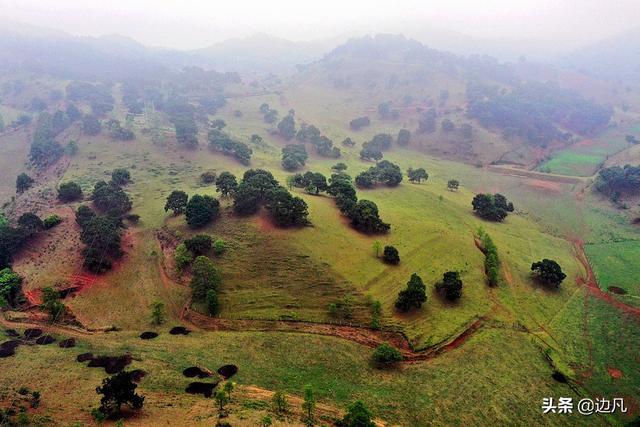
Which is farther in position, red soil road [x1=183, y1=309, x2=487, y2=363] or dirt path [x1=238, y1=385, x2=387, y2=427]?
red soil road [x1=183, y1=309, x2=487, y2=363]

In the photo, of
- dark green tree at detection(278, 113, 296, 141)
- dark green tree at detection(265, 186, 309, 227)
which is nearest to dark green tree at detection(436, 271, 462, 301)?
dark green tree at detection(265, 186, 309, 227)

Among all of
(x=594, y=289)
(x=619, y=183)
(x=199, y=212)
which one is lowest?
(x=594, y=289)

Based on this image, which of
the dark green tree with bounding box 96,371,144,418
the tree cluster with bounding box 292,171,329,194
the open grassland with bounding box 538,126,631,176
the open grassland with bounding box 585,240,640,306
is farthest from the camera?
the open grassland with bounding box 538,126,631,176

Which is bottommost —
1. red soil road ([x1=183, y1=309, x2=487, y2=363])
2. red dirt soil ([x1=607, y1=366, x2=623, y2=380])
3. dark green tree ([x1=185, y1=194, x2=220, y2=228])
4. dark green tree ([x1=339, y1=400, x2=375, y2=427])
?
red soil road ([x1=183, y1=309, x2=487, y2=363])

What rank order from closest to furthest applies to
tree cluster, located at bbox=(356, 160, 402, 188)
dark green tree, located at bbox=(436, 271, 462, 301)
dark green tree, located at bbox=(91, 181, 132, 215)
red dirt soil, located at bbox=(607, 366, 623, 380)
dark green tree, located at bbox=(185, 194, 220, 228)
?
red dirt soil, located at bbox=(607, 366, 623, 380) → dark green tree, located at bbox=(436, 271, 462, 301) → dark green tree, located at bbox=(185, 194, 220, 228) → dark green tree, located at bbox=(91, 181, 132, 215) → tree cluster, located at bbox=(356, 160, 402, 188)

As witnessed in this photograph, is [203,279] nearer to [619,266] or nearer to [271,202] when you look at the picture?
[271,202]

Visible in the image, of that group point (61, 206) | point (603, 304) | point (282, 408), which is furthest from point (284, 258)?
point (61, 206)

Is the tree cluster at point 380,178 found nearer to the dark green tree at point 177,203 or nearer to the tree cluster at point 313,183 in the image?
the tree cluster at point 313,183

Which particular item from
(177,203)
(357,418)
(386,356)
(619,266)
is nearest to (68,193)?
(177,203)

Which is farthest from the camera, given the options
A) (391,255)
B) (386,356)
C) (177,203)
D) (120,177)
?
(120,177)

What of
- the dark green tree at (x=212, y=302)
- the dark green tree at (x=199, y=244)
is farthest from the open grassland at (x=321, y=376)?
the dark green tree at (x=199, y=244)

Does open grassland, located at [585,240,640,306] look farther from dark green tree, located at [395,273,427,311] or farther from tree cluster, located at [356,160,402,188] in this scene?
Answer: tree cluster, located at [356,160,402,188]
